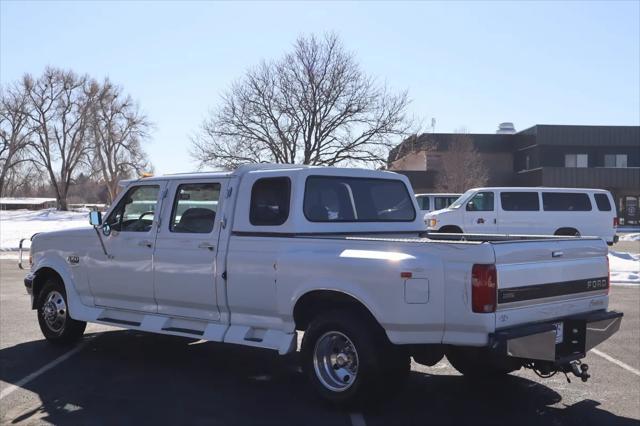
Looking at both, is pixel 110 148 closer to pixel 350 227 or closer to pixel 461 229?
pixel 461 229

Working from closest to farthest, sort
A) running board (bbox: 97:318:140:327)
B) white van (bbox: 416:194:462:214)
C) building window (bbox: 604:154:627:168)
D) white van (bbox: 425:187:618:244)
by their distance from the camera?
running board (bbox: 97:318:140:327) < white van (bbox: 425:187:618:244) < white van (bbox: 416:194:462:214) < building window (bbox: 604:154:627:168)

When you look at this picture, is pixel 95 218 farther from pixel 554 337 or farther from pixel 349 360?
pixel 554 337

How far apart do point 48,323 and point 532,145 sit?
1790 inches

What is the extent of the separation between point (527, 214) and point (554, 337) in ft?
53.1

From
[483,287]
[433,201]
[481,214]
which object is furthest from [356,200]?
[433,201]

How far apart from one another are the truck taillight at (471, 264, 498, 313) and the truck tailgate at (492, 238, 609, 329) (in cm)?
6

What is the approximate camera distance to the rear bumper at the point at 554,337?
16.1ft

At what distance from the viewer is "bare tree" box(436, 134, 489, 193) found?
4744cm

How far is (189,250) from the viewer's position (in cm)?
673

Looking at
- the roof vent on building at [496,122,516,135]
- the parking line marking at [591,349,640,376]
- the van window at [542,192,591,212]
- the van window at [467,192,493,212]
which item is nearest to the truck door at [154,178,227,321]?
the parking line marking at [591,349,640,376]

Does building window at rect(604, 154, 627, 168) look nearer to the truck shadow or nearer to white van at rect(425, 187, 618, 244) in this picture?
white van at rect(425, 187, 618, 244)

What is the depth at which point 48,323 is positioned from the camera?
8.27m

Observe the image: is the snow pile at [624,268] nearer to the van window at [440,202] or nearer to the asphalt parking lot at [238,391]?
the van window at [440,202]

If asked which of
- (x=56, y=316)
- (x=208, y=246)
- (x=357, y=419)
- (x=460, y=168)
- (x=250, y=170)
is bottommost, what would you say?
(x=357, y=419)
